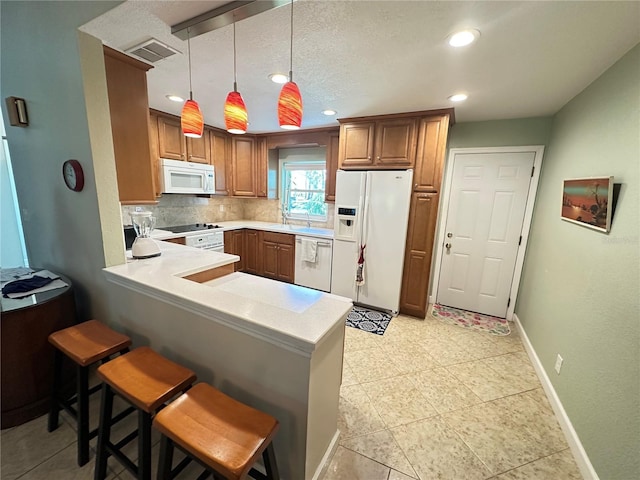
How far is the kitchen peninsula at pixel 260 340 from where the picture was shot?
3.49 feet

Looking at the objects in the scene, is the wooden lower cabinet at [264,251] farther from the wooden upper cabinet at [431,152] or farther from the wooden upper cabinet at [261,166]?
the wooden upper cabinet at [431,152]

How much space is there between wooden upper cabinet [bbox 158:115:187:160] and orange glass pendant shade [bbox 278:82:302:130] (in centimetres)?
272

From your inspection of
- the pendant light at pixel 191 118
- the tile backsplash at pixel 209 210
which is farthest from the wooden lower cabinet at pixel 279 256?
the pendant light at pixel 191 118

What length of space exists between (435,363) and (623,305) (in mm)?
1373

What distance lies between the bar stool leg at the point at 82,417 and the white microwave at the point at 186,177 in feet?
7.76

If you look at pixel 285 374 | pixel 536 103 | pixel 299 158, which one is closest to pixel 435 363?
pixel 285 374

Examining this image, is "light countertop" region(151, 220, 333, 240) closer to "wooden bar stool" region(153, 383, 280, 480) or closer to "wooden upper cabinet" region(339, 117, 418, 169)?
"wooden upper cabinet" region(339, 117, 418, 169)

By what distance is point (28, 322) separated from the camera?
150 cm

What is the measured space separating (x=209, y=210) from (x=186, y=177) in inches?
39.1

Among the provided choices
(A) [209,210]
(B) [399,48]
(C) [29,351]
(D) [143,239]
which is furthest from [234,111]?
(A) [209,210]

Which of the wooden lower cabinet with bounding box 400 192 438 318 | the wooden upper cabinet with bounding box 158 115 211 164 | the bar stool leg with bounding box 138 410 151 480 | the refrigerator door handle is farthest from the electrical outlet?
the wooden upper cabinet with bounding box 158 115 211 164

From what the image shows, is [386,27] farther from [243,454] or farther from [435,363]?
[435,363]

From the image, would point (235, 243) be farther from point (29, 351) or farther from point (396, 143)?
point (396, 143)

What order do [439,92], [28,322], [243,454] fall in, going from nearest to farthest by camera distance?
[243,454], [28,322], [439,92]
